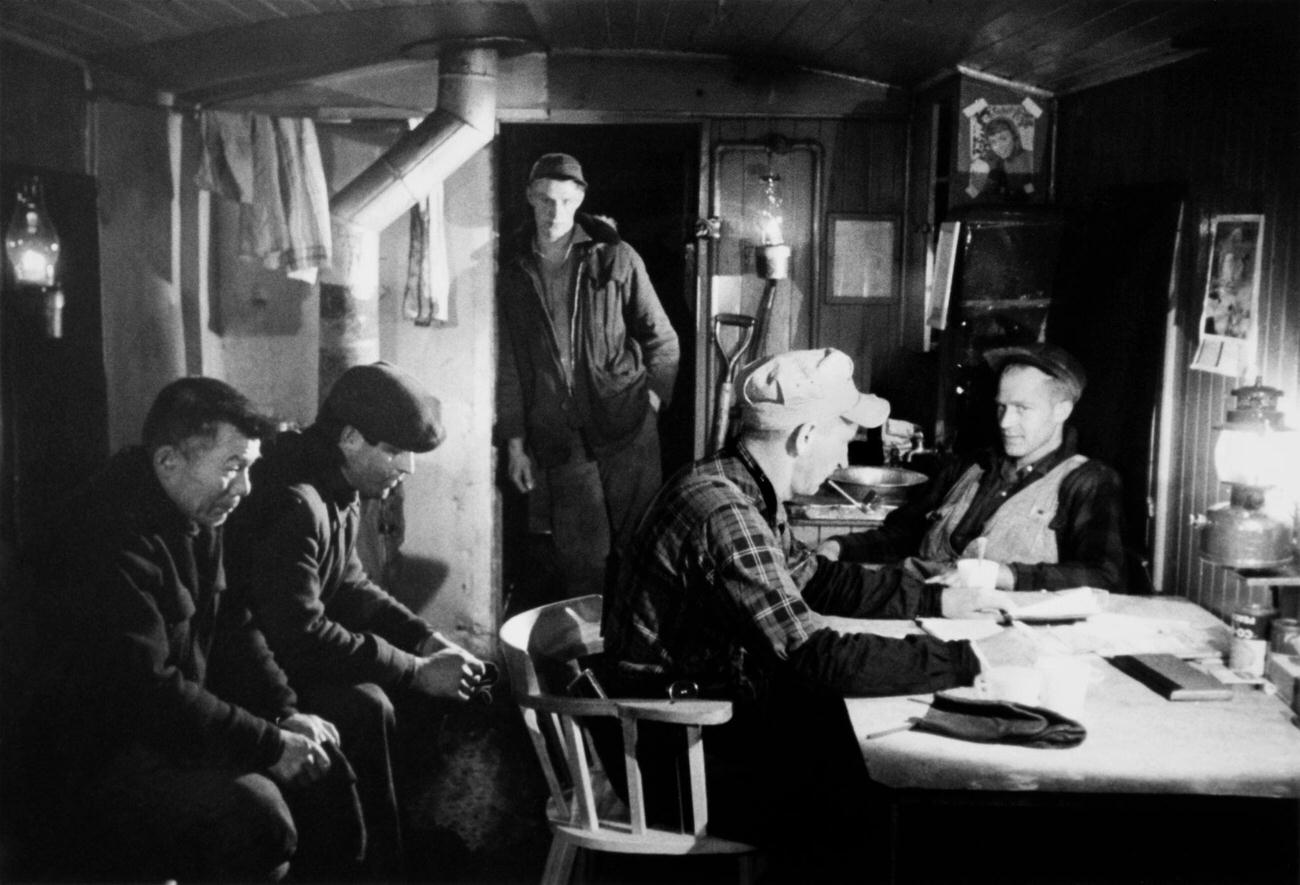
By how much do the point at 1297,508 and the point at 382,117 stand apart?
2.83 meters

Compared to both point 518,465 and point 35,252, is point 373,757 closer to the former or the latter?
point 518,465

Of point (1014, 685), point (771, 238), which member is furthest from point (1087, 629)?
point (771, 238)

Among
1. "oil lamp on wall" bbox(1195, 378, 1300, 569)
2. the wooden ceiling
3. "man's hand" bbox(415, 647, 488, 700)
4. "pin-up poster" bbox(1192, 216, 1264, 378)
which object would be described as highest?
the wooden ceiling

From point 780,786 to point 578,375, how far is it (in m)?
1.80

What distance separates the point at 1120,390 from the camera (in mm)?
3717

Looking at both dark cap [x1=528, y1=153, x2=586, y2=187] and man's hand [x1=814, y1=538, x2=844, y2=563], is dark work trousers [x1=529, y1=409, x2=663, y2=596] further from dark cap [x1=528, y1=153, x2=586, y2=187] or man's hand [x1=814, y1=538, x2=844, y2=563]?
dark cap [x1=528, y1=153, x2=586, y2=187]

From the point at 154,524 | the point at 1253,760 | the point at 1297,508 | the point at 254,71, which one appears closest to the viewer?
the point at 1253,760

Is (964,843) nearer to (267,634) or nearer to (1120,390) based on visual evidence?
(1120,390)

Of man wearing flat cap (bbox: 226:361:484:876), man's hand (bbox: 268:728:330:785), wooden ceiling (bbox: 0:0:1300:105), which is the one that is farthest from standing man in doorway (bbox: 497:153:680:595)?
man's hand (bbox: 268:728:330:785)

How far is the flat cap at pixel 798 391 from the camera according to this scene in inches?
106

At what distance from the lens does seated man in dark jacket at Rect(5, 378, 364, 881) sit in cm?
320

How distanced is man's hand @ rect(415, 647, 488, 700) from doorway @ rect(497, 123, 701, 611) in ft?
0.83

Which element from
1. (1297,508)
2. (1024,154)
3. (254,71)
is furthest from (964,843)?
(254,71)

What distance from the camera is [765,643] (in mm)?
2463
